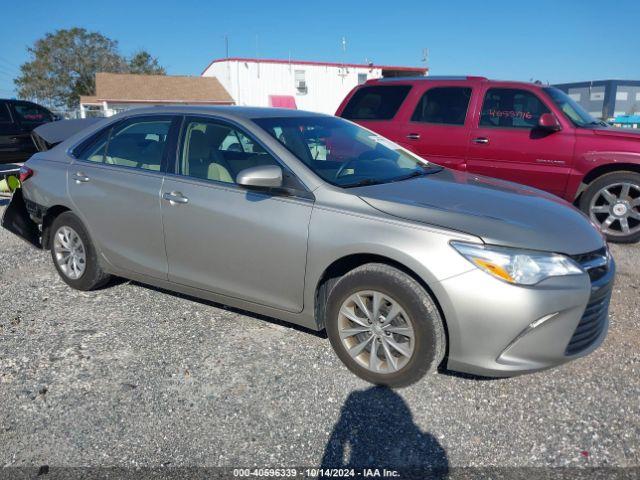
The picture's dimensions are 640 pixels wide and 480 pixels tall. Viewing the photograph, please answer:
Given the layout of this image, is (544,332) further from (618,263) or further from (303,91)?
(303,91)

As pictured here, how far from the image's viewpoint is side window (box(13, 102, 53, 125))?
513 inches

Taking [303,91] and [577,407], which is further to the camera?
[303,91]

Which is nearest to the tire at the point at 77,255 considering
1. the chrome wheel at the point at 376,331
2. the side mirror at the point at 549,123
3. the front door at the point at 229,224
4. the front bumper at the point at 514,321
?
the front door at the point at 229,224

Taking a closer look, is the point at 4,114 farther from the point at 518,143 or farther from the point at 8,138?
the point at 518,143

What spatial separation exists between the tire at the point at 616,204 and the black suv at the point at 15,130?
12.2 m

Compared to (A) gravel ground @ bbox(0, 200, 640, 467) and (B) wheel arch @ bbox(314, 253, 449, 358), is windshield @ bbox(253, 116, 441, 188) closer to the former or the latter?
(B) wheel arch @ bbox(314, 253, 449, 358)

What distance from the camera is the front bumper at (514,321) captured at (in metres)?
2.60

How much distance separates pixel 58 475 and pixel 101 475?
21 cm

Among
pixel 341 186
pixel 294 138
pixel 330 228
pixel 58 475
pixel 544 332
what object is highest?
pixel 294 138

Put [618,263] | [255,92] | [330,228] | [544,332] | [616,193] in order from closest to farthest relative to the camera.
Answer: [544,332] < [330,228] < [618,263] < [616,193] < [255,92]

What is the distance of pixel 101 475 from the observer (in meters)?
2.44

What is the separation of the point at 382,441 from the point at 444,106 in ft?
16.7

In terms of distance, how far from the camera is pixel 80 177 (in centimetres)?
427

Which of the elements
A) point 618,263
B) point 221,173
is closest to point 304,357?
point 221,173
